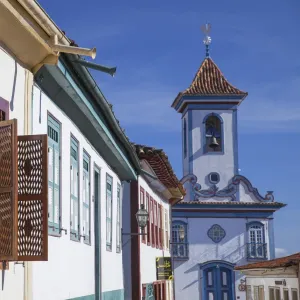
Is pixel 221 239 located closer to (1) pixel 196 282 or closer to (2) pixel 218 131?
(1) pixel 196 282

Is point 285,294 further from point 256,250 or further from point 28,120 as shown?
point 256,250

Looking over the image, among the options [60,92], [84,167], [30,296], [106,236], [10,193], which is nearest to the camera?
[10,193]

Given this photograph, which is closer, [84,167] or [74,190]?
[74,190]

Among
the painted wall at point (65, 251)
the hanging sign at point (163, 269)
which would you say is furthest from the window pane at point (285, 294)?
the painted wall at point (65, 251)

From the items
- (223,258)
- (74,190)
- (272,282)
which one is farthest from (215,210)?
(74,190)

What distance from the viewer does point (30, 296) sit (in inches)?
338

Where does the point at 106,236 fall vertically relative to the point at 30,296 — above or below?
above

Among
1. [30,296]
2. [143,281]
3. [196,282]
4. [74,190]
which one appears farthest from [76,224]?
[196,282]

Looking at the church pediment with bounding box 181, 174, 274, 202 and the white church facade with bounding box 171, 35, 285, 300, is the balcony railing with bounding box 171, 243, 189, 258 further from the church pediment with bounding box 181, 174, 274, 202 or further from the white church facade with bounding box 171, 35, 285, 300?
the church pediment with bounding box 181, 174, 274, 202

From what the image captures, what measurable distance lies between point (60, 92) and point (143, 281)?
34.8 ft

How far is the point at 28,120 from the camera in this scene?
8680mm

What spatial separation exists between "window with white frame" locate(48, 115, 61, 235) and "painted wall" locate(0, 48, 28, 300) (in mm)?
1482

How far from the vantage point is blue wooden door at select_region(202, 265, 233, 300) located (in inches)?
1922

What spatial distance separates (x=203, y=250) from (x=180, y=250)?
4.19ft
